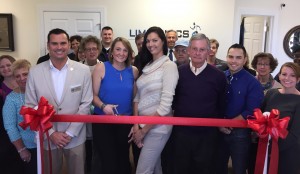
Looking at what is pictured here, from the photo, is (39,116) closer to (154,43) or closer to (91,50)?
(154,43)

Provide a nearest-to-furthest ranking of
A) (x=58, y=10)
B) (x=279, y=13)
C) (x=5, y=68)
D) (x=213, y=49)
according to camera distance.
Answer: (x=5, y=68) < (x=213, y=49) < (x=58, y=10) < (x=279, y=13)

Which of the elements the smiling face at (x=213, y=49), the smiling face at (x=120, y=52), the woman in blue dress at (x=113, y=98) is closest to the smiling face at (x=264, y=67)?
the smiling face at (x=213, y=49)

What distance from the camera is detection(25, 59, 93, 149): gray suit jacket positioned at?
2.18 m

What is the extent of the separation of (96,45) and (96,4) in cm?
248

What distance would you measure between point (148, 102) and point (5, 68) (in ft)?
4.91

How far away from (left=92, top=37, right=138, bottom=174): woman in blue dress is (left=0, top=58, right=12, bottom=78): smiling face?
91 centimetres

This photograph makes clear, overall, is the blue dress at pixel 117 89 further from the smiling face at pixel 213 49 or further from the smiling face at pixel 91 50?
the smiling face at pixel 213 49

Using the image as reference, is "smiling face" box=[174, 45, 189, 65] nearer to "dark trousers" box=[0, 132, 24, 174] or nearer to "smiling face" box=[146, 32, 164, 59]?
"smiling face" box=[146, 32, 164, 59]

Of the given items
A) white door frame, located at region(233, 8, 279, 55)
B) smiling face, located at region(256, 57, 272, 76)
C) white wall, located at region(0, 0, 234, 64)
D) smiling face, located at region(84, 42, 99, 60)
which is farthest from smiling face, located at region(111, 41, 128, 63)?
white door frame, located at region(233, 8, 279, 55)

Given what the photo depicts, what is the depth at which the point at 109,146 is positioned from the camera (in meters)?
2.46

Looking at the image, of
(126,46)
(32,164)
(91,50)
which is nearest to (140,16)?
(91,50)

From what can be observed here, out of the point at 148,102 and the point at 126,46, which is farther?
the point at 126,46

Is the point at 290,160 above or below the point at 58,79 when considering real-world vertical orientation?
below

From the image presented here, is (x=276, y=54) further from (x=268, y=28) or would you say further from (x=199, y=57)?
(x=199, y=57)
